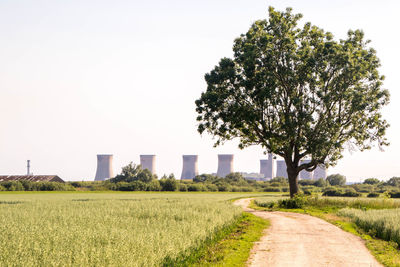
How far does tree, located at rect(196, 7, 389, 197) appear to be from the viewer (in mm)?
43438

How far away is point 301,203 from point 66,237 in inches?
1225

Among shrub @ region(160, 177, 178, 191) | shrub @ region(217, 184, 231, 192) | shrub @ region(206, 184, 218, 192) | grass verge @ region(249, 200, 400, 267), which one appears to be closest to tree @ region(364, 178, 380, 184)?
shrub @ region(217, 184, 231, 192)

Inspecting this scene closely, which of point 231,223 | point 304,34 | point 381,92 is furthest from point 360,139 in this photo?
point 231,223

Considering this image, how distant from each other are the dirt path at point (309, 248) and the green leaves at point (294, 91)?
19.6 m

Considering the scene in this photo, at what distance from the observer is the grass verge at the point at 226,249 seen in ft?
49.0

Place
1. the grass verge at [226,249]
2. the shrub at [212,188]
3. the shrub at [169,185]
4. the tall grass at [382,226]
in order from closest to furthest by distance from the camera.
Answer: the grass verge at [226,249] < the tall grass at [382,226] < the shrub at [169,185] < the shrub at [212,188]

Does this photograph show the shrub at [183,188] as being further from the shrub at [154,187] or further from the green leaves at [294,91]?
the green leaves at [294,91]

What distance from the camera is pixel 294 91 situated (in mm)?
45406

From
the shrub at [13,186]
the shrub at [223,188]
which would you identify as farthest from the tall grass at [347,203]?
the shrub at [13,186]

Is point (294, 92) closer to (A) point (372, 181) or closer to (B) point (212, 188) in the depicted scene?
(B) point (212, 188)

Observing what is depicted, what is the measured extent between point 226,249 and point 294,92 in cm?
3038

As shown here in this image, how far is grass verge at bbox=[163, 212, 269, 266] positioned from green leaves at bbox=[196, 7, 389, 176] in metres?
20.3

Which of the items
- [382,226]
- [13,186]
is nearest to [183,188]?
[13,186]

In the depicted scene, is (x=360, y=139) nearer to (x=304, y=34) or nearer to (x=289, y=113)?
(x=289, y=113)
